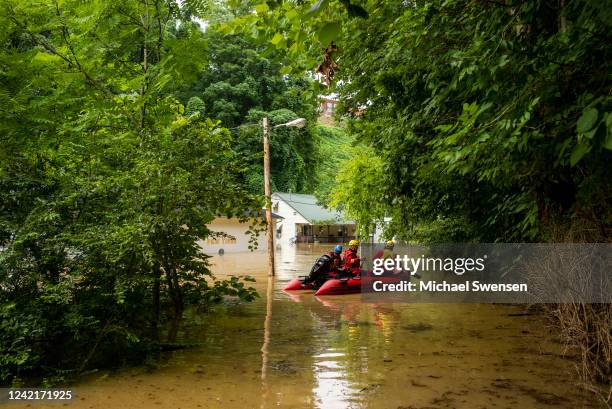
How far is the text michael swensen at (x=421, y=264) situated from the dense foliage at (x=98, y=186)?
7.62 metres

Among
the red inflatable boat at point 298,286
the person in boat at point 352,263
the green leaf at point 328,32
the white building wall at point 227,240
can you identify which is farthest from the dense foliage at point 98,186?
the white building wall at point 227,240

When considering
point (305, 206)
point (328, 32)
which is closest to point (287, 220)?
point (305, 206)

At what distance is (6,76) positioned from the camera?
25.2 feet

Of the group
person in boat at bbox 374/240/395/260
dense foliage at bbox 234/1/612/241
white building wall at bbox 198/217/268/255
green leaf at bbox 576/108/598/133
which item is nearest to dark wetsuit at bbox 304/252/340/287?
person in boat at bbox 374/240/395/260

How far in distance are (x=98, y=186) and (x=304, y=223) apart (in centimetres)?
4945

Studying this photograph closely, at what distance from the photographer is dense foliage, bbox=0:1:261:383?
672 cm

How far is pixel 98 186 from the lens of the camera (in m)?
7.33

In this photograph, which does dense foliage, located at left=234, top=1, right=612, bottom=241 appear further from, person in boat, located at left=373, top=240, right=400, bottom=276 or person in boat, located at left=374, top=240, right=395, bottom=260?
person in boat, located at left=374, top=240, right=395, bottom=260

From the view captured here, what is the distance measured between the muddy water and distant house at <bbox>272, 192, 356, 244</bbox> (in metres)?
43.2

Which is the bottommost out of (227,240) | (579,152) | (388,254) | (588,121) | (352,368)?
(352,368)

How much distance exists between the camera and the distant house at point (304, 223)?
55.2m

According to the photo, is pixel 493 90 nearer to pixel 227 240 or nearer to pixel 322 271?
pixel 322 271

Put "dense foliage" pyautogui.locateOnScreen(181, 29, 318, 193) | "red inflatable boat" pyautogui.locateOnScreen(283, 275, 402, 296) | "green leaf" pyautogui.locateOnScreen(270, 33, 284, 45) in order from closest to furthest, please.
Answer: "green leaf" pyautogui.locateOnScreen(270, 33, 284, 45) → "red inflatable boat" pyautogui.locateOnScreen(283, 275, 402, 296) → "dense foliage" pyautogui.locateOnScreen(181, 29, 318, 193)

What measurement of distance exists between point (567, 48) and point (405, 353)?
5356mm
